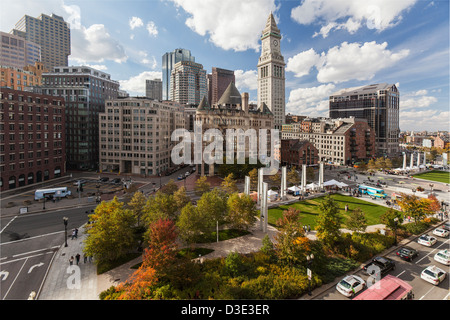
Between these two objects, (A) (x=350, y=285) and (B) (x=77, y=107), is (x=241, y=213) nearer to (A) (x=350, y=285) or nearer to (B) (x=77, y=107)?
(A) (x=350, y=285)

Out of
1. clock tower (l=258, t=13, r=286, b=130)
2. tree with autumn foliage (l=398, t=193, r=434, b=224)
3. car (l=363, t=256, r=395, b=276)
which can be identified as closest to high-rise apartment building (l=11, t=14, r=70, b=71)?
clock tower (l=258, t=13, r=286, b=130)

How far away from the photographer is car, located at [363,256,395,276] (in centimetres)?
2313

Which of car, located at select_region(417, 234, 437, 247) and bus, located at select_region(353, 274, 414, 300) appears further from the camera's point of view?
car, located at select_region(417, 234, 437, 247)

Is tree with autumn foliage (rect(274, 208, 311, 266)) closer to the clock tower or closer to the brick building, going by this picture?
the brick building

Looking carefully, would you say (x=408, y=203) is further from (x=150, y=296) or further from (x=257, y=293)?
(x=150, y=296)

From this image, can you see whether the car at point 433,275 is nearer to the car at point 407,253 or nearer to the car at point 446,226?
the car at point 407,253

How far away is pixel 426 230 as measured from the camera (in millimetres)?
34156

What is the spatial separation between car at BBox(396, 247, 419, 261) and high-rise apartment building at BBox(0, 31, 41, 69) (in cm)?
18109

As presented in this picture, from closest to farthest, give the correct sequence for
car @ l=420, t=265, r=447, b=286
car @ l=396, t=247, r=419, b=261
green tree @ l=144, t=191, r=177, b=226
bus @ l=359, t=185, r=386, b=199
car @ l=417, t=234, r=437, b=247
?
car @ l=420, t=265, r=447, b=286
car @ l=396, t=247, r=419, b=261
green tree @ l=144, t=191, r=177, b=226
car @ l=417, t=234, r=437, b=247
bus @ l=359, t=185, r=386, b=199

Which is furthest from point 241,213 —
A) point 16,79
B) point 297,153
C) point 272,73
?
point 272,73

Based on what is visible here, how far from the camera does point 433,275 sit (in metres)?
21.8
